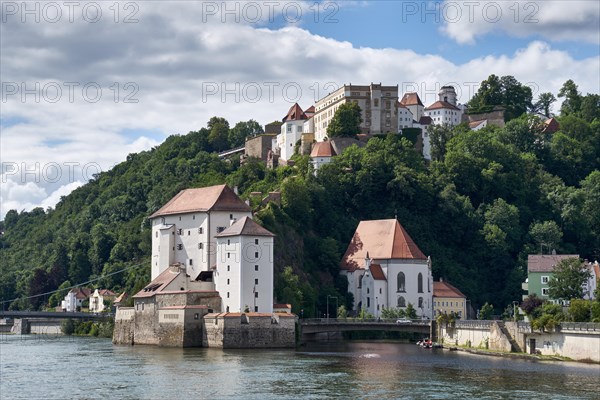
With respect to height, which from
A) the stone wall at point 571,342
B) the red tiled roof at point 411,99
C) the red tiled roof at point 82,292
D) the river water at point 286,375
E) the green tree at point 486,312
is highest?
the red tiled roof at point 411,99

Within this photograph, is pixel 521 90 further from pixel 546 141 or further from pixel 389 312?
pixel 389 312

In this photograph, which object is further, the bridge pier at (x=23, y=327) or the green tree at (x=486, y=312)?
the bridge pier at (x=23, y=327)

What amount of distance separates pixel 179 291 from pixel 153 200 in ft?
215

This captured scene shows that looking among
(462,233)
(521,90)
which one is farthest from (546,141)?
(462,233)

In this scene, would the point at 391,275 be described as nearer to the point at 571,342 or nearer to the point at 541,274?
the point at 541,274

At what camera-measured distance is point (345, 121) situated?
447 feet

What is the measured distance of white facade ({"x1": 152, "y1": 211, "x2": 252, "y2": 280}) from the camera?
96250 millimetres

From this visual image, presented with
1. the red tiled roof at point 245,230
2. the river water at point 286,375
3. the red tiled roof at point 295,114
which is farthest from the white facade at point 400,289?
the red tiled roof at point 295,114

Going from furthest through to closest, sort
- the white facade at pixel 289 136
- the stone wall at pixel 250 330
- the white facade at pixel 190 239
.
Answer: the white facade at pixel 289 136 < the white facade at pixel 190 239 < the stone wall at pixel 250 330

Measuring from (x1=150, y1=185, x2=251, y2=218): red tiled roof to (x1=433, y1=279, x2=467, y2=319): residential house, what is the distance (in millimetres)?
25279

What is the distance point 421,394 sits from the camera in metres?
52.6

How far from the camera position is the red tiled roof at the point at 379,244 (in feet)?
368

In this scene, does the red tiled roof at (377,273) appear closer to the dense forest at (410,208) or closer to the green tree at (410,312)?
the dense forest at (410,208)

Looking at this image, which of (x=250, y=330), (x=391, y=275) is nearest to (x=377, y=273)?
(x=391, y=275)
